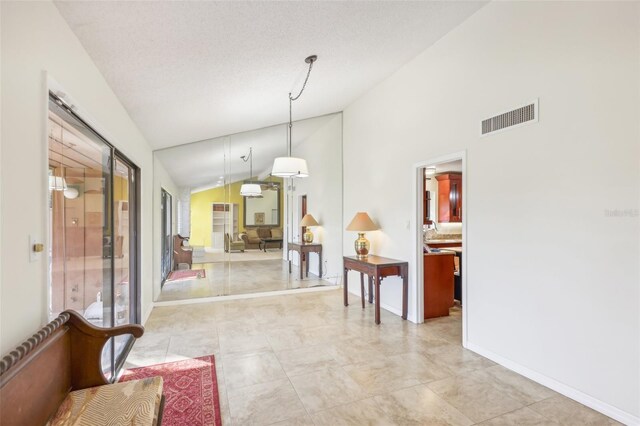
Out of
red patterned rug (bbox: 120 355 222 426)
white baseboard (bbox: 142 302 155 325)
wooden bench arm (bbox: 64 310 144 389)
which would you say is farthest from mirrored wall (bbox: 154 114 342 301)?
wooden bench arm (bbox: 64 310 144 389)

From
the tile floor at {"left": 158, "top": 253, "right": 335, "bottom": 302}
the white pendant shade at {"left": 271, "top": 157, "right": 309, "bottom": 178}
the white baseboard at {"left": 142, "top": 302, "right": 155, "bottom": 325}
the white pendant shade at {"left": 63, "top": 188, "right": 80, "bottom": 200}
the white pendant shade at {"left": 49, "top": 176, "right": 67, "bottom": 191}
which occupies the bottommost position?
the white baseboard at {"left": 142, "top": 302, "right": 155, "bottom": 325}

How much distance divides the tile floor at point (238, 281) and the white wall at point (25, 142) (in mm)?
4030

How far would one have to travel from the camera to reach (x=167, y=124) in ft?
13.1

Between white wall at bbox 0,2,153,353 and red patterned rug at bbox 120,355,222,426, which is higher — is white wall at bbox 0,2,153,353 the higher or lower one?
the higher one

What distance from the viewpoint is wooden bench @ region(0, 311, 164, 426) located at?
47.8 inches

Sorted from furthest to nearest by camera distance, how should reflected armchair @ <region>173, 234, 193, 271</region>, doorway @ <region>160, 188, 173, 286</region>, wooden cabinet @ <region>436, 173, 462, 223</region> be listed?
wooden cabinet @ <region>436, 173, 462, 223</region> → reflected armchair @ <region>173, 234, 193, 271</region> → doorway @ <region>160, 188, 173, 286</region>

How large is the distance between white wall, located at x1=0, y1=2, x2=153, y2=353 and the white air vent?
328 cm

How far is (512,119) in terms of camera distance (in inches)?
115

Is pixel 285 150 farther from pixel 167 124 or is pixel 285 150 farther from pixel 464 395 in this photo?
pixel 464 395

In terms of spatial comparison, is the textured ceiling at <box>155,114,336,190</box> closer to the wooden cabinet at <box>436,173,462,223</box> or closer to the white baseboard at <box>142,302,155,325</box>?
the white baseboard at <box>142,302,155,325</box>

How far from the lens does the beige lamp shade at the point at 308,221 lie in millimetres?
6051

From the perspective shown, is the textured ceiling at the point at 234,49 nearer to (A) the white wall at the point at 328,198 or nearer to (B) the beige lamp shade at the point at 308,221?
(A) the white wall at the point at 328,198

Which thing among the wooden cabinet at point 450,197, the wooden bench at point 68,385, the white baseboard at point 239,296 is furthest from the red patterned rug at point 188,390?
the wooden cabinet at point 450,197

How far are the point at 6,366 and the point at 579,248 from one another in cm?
329
